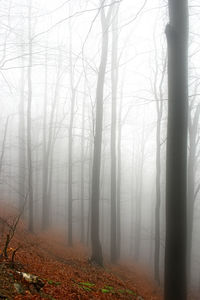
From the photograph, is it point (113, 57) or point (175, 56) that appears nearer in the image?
point (175, 56)

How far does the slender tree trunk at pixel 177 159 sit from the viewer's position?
10.3 ft

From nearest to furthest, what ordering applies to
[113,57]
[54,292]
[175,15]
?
[175,15] < [54,292] < [113,57]

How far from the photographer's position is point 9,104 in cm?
3631

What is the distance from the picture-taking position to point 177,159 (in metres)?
3.20

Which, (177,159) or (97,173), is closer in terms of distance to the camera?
(177,159)

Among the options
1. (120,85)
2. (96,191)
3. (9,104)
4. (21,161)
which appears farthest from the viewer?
(9,104)

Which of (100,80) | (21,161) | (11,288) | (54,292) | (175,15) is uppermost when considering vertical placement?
(100,80)

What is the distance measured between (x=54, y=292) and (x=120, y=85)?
510 inches

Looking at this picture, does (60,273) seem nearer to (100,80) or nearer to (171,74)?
(171,74)

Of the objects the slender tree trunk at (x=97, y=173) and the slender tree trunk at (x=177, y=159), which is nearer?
the slender tree trunk at (x=177, y=159)

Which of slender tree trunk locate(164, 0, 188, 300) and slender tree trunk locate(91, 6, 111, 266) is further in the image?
slender tree trunk locate(91, 6, 111, 266)

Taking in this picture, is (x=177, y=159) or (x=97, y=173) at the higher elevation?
(x=177, y=159)

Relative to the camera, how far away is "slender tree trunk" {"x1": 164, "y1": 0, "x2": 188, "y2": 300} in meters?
3.15

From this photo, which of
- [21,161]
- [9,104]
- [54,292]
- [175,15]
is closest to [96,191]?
[54,292]
